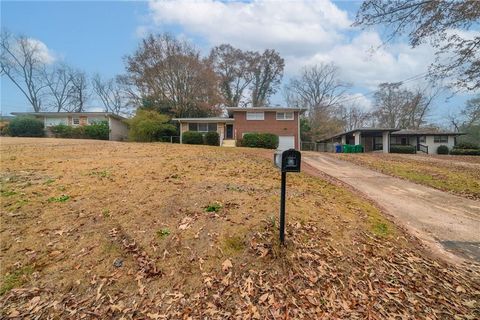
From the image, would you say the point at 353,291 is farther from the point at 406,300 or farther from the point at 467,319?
the point at 467,319

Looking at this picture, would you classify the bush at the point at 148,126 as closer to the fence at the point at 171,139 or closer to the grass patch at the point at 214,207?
the fence at the point at 171,139

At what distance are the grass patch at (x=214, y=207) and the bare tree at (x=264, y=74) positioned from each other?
130 feet

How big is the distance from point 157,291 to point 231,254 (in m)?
1.00

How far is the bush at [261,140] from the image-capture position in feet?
81.3

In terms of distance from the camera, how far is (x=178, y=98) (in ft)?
103

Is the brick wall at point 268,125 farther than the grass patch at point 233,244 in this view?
Yes

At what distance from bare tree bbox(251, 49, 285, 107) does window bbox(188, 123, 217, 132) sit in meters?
15.7

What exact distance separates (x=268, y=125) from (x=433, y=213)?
830 inches

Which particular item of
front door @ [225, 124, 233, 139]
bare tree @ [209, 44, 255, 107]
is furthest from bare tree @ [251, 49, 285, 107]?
front door @ [225, 124, 233, 139]

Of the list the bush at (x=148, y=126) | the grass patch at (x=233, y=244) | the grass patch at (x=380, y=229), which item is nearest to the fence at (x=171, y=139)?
the bush at (x=148, y=126)

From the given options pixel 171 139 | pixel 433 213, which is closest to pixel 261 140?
pixel 171 139

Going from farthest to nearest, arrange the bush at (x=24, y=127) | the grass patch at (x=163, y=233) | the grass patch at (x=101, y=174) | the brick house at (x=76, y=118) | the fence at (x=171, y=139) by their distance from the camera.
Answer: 1. the brick house at (x=76, y=118)
2. the fence at (x=171, y=139)
3. the bush at (x=24, y=127)
4. the grass patch at (x=101, y=174)
5. the grass patch at (x=163, y=233)

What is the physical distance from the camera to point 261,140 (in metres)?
24.8

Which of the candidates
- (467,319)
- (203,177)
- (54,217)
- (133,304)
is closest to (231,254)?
(133,304)
